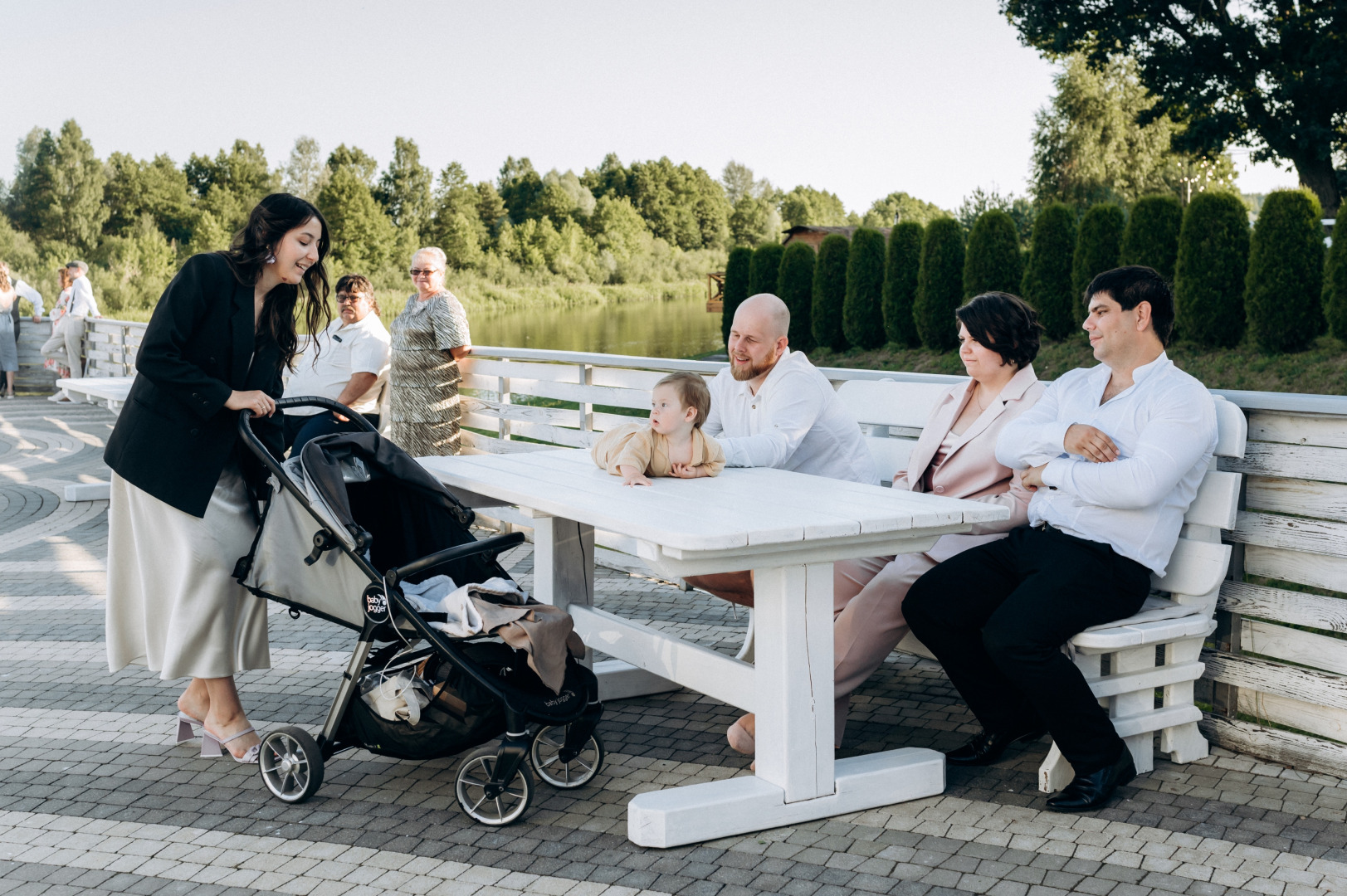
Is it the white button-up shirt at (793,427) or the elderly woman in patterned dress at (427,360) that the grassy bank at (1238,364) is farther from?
the white button-up shirt at (793,427)

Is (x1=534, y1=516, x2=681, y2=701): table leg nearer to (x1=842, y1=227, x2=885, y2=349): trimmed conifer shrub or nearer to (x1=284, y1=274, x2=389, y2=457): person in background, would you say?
(x1=284, y1=274, x2=389, y2=457): person in background

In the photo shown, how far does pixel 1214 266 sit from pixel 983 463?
1853 centimetres

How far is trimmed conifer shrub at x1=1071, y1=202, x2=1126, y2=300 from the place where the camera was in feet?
70.5

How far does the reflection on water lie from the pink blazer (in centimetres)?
2336

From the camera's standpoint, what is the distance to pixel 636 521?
2971mm

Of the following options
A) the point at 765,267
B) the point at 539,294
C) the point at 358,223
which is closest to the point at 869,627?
the point at 765,267

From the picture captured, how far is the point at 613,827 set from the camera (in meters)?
3.26

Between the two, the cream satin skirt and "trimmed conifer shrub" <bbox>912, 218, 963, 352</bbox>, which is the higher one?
"trimmed conifer shrub" <bbox>912, 218, 963, 352</bbox>

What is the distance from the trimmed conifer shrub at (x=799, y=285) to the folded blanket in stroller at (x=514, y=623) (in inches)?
970

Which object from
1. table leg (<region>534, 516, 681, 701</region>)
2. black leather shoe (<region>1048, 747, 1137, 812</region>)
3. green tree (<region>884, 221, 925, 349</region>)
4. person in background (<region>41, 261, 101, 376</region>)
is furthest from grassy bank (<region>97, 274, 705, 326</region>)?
black leather shoe (<region>1048, 747, 1137, 812</region>)

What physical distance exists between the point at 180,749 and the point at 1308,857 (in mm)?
3380

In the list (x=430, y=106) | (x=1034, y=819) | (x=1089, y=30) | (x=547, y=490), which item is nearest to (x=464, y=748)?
(x=547, y=490)

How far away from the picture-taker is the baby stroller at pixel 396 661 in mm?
3211

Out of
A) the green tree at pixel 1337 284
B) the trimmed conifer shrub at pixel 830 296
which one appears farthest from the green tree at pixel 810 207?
the green tree at pixel 1337 284
